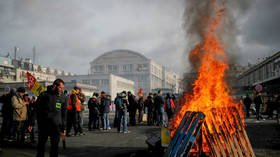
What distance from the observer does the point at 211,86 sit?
23.5 ft

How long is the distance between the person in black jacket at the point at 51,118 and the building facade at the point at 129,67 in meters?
106

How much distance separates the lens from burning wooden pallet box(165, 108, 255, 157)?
510cm

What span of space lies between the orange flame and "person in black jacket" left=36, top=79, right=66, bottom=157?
2.67m

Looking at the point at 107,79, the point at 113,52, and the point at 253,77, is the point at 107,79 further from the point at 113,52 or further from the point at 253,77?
the point at 253,77

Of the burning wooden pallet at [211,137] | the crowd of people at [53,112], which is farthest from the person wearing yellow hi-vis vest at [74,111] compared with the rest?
the burning wooden pallet at [211,137]

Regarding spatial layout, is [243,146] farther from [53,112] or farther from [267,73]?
[267,73]

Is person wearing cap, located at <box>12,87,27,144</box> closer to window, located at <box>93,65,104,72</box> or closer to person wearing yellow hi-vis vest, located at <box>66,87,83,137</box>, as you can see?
person wearing yellow hi-vis vest, located at <box>66,87,83,137</box>

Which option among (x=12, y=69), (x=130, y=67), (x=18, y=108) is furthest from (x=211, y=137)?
(x=130, y=67)

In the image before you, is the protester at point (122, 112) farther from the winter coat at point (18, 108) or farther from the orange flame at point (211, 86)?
the orange flame at point (211, 86)

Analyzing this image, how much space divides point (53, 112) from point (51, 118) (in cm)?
14

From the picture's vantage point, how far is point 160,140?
629 cm

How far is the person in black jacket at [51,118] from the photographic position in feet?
18.6

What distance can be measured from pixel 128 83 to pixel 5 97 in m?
91.1

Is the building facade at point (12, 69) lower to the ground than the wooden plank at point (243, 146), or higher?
higher
